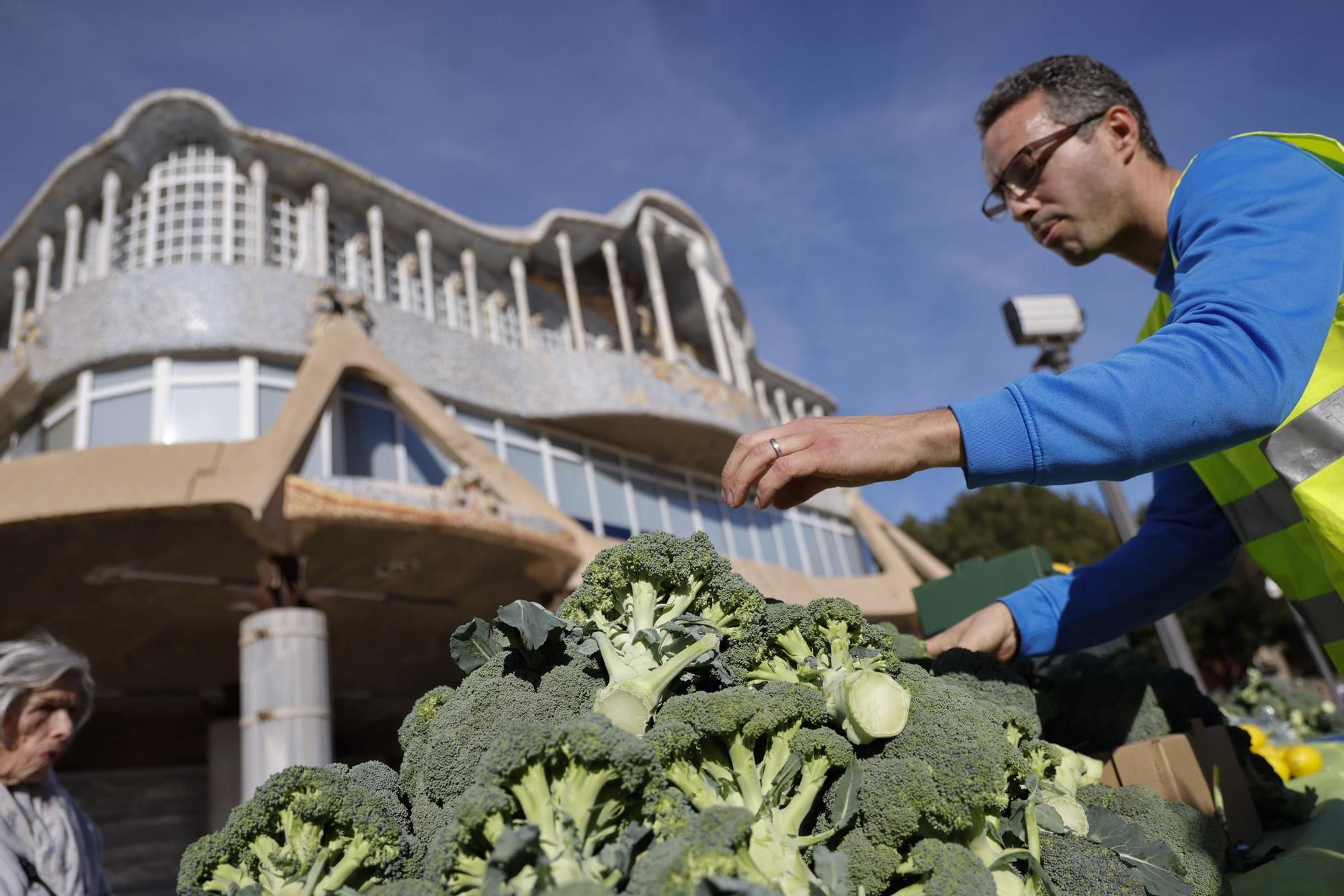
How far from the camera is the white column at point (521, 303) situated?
17.1 metres

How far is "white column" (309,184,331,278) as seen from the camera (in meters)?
14.0

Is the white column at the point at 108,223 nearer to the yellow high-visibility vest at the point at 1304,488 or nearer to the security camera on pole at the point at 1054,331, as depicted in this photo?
the security camera on pole at the point at 1054,331

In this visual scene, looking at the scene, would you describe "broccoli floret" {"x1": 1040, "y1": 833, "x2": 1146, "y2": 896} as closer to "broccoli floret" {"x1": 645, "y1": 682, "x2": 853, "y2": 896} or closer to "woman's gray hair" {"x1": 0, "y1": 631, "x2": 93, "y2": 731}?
"broccoli floret" {"x1": 645, "y1": 682, "x2": 853, "y2": 896}

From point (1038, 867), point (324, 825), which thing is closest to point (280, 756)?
point (324, 825)

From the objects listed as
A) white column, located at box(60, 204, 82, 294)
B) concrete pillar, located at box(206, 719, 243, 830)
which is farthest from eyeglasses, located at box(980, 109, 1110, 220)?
white column, located at box(60, 204, 82, 294)

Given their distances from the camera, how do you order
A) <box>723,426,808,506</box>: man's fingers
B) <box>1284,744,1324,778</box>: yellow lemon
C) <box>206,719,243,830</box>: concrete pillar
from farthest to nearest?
<box>206,719,243,830</box>: concrete pillar, <box>1284,744,1324,778</box>: yellow lemon, <box>723,426,808,506</box>: man's fingers

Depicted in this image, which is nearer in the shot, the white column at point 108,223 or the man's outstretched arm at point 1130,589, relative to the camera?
the man's outstretched arm at point 1130,589

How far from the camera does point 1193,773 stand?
84.4 inches

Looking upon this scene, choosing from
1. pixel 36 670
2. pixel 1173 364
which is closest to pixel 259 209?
pixel 36 670

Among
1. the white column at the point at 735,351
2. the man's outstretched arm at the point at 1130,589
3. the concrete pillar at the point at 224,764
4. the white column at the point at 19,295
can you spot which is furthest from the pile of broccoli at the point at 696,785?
the white column at the point at 735,351

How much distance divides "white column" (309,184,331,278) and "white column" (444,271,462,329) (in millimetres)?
2318

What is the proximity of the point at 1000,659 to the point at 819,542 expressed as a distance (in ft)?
58.7

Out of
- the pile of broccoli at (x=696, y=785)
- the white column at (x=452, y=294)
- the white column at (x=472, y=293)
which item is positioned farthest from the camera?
the white column at (x=472, y=293)

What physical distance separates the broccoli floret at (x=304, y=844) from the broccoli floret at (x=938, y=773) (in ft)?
2.64
